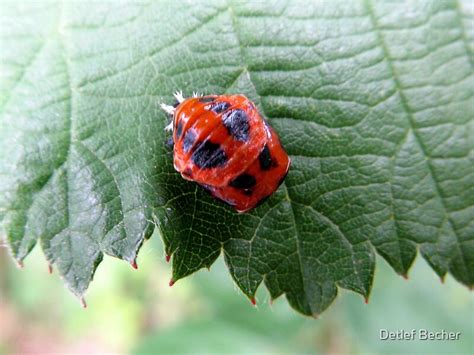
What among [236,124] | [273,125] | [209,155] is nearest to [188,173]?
[209,155]

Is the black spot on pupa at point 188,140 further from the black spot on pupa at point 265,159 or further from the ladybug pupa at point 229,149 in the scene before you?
the black spot on pupa at point 265,159

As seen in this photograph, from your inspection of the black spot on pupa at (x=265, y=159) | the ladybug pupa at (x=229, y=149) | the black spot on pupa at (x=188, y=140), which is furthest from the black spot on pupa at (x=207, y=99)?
the black spot on pupa at (x=265, y=159)

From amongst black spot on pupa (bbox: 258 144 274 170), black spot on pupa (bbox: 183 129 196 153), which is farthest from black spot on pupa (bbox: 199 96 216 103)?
black spot on pupa (bbox: 258 144 274 170)

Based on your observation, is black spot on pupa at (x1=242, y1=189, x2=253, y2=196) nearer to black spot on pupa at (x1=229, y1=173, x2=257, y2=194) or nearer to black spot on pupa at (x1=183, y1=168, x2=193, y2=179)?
black spot on pupa at (x1=229, y1=173, x2=257, y2=194)

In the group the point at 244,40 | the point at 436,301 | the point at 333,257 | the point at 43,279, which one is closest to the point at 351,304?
the point at 436,301

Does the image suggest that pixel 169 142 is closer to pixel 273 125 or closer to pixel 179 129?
pixel 179 129
